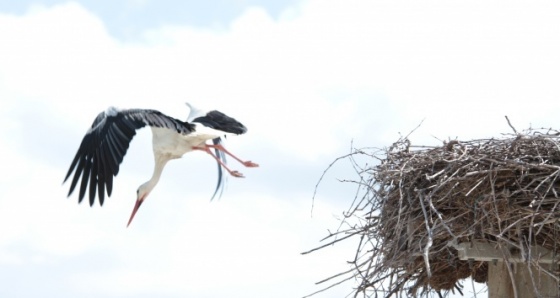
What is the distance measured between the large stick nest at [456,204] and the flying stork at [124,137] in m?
3.56

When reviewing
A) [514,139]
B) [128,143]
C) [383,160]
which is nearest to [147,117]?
[128,143]

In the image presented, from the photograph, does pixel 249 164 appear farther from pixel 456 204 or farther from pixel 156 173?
pixel 456 204

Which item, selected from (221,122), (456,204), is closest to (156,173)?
(221,122)

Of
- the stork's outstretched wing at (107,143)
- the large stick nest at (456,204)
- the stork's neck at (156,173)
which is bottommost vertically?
the large stick nest at (456,204)

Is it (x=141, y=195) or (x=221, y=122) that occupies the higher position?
(x=221, y=122)

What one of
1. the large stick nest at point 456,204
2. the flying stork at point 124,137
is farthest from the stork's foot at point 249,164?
the large stick nest at point 456,204

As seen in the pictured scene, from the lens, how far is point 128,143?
35.1 feet

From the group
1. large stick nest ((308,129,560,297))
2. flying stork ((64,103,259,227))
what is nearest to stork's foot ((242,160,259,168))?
flying stork ((64,103,259,227))

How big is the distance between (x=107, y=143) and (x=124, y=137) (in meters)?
0.18

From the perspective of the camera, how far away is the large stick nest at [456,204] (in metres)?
6.56

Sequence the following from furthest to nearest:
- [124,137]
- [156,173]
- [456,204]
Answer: [156,173] → [124,137] → [456,204]

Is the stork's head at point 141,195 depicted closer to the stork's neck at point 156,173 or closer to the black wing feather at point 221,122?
the stork's neck at point 156,173

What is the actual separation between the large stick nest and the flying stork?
3.56 meters

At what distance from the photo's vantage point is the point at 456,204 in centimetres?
677
